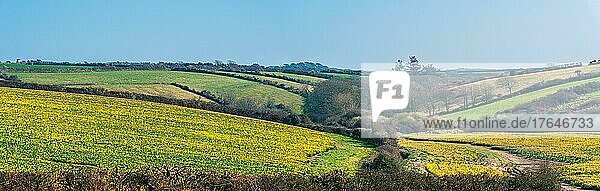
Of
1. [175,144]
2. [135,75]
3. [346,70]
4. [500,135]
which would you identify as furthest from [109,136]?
[346,70]

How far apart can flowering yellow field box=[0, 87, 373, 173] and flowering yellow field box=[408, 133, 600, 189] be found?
12089mm

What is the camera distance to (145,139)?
4106 centimetres

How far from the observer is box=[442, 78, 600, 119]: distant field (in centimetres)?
7006

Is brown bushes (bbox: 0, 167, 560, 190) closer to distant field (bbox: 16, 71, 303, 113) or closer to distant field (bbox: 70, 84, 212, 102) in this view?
distant field (bbox: 16, 71, 303, 113)

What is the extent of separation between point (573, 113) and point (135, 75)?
2039 inches

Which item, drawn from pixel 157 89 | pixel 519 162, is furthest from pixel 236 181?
pixel 157 89

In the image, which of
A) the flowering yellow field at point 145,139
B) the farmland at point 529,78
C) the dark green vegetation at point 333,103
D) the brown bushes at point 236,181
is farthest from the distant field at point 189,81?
the brown bushes at point 236,181

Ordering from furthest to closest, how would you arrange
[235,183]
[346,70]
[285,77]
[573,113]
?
[346,70] → [285,77] → [573,113] → [235,183]

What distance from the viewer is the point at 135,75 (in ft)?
278

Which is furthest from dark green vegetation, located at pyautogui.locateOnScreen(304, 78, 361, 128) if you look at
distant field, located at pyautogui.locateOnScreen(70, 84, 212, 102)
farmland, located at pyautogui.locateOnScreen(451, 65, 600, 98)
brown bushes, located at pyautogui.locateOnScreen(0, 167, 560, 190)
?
brown bushes, located at pyautogui.locateOnScreen(0, 167, 560, 190)

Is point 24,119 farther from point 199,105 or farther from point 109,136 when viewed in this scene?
point 199,105

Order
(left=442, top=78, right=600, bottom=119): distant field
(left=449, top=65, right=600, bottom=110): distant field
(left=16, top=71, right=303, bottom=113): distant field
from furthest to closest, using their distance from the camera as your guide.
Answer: (left=16, top=71, right=303, bottom=113): distant field → (left=449, top=65, right=600, bottom=110): distant field → (left=442, top=78, right=600, bottom=119): distant field

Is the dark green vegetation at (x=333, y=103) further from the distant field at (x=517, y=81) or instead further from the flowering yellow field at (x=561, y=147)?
the distant field at (x=517, y=81)

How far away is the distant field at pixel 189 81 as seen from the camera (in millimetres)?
76688
